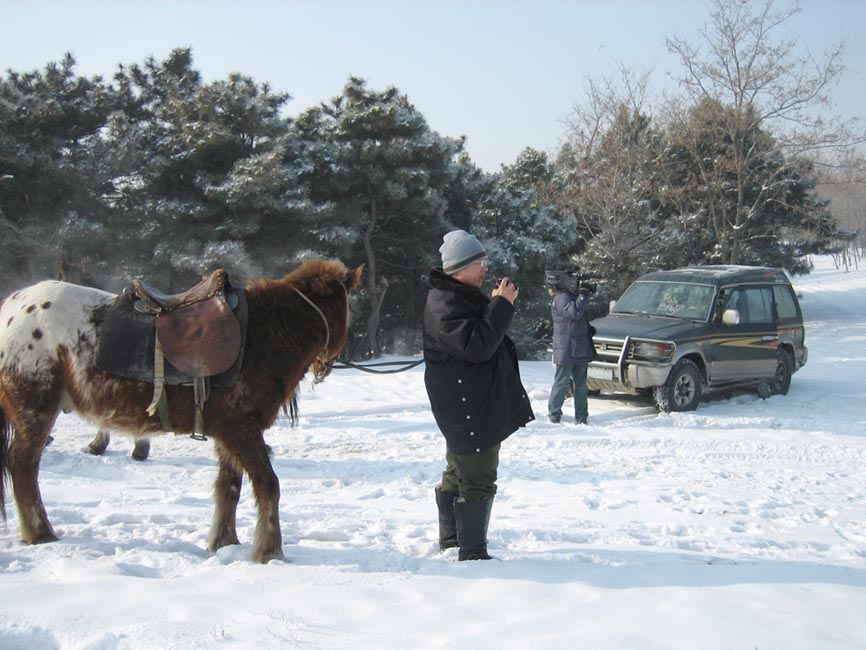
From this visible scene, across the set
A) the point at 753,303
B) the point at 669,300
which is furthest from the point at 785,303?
the point at 669,300

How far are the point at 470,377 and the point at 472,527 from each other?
858 mm

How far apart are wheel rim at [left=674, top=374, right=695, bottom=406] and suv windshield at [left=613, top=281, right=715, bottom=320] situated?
1.08 m

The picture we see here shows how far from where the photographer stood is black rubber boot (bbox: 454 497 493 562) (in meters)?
Answer: 4.24

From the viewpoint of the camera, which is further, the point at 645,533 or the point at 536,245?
the point at 536,245

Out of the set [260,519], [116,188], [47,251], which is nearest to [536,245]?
[116,188]

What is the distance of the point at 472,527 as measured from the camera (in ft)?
14.0

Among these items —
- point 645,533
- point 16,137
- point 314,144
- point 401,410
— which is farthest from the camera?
point 314,144

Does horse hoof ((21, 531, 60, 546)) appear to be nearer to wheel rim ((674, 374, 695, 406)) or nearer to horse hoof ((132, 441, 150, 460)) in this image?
horse hoof ((132, 441, 150, 460))

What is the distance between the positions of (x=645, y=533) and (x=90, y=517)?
3.83 metres

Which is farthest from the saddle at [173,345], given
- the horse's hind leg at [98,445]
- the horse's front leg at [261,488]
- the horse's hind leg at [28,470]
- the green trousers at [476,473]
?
the horse's hind leg at [98,445]

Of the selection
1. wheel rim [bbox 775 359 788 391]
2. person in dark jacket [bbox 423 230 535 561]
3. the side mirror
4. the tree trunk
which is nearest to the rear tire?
wheel rim [bbox 775 359 788 391]

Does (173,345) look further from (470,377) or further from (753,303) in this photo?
(753,303)

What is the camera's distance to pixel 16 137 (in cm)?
1653

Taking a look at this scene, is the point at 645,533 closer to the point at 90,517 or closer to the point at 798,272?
the point at 90,517
